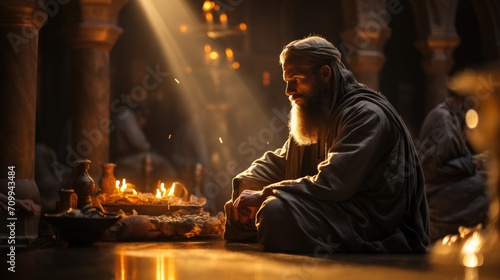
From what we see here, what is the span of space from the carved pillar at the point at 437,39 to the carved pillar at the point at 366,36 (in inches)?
63.1

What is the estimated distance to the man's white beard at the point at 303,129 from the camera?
6.52 meters

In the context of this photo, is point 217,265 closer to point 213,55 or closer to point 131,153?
point 131,153

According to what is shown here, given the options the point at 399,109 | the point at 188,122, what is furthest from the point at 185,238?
the point at 399,109

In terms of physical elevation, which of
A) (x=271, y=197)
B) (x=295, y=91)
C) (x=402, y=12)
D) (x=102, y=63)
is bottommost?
(x=271, y=197)

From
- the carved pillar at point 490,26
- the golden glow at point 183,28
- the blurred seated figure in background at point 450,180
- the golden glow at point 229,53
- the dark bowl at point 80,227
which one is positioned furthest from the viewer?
the golden glow at point 229,53

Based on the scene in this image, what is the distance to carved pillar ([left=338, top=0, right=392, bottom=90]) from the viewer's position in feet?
45.1

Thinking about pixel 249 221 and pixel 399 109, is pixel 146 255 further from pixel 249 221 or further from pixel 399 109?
pixel 399 109

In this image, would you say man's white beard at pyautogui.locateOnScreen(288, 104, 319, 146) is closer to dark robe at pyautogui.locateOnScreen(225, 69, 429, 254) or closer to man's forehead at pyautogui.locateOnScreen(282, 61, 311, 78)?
dark robe at pyautogui.locateOnScreen(225, 69, 429, 254)

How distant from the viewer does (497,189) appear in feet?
12.5

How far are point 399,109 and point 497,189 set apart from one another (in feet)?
48.1

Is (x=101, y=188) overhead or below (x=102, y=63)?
below

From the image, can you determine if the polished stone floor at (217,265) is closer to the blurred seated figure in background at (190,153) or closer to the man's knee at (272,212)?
the man's knee at (272,212)

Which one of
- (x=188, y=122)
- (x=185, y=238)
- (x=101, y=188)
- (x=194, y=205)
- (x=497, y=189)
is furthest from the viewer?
(x=188, y=122)
